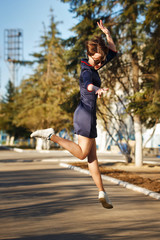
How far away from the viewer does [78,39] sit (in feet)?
66.4

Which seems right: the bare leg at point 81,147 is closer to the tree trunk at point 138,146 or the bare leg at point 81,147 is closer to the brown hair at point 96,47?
the brown hair at point 96,47

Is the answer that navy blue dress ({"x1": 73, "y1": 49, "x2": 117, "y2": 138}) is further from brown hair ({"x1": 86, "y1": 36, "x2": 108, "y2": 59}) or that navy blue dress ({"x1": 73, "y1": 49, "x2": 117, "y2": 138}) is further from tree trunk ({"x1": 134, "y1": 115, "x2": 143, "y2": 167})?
tree trunk ({"x1": 134, "y1": 115, "x2": 143, "y2": 167})

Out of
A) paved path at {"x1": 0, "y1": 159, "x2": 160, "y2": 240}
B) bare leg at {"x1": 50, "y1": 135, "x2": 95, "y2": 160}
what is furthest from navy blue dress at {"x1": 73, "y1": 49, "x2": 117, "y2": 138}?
paved path at {"x1": 0, "y1": 159, "x2": 160, "y2": 240}

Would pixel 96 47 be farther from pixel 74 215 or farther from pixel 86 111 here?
pixel 74 215

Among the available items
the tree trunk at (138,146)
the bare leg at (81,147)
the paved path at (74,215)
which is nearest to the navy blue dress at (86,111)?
the bare leg at (81,147)

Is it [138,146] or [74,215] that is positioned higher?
[138,146]

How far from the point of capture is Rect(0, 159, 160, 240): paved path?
5660 mm

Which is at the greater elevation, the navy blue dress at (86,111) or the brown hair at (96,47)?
the brown hair at (96,47)

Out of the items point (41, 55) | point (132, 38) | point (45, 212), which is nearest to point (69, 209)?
point (45, 212)

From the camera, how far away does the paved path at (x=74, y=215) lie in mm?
5660

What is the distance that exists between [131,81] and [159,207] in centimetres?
1480

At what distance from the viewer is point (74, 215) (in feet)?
23.5

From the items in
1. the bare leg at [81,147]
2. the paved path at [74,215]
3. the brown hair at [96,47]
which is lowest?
the paved path at [74,215]

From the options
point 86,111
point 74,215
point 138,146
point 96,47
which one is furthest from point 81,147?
point 138,146
